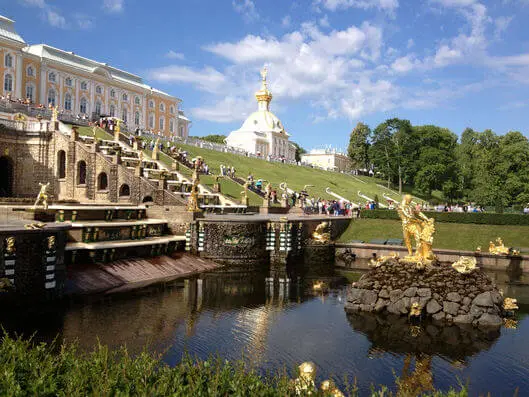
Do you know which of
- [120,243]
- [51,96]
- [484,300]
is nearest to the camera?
[484,300]

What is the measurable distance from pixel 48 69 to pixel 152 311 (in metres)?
58.6

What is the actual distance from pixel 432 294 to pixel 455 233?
1902 cm

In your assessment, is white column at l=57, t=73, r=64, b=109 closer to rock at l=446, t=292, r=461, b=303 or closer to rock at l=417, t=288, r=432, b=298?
rock at l=417, t=288, r=432, b=298

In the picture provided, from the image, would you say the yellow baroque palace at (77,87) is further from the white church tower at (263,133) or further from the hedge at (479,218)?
the hedge at (479,218)

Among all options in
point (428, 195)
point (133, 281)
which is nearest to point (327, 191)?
point (428, 195)

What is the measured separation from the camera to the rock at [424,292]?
17953mm

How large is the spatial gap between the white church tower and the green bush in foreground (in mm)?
98941

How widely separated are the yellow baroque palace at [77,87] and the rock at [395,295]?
Result: 47075mm

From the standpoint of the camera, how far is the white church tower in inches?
4257

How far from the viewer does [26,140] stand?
37.2 meters

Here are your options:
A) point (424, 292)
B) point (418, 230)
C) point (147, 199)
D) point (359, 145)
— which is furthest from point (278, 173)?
point (424, 292)

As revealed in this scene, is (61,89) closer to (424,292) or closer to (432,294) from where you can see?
(424,292)

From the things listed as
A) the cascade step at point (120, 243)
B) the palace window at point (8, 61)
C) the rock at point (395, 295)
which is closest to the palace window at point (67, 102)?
the palace window at point (8, 61)

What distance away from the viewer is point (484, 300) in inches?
685
